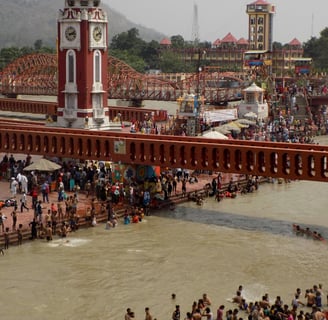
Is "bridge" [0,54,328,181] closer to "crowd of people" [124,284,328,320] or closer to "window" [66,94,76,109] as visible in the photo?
"window" [66,94,76,109]

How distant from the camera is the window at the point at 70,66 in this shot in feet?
163

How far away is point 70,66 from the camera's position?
50.2 m

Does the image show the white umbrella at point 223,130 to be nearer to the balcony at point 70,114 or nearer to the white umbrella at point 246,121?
the white umbrella at point 246,121

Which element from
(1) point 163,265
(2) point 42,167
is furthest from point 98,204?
(1) point 163,265

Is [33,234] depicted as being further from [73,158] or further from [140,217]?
[73,158]

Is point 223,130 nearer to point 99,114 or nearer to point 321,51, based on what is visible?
point 99,114

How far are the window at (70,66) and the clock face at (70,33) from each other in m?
0.84

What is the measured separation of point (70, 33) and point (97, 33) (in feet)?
5.79

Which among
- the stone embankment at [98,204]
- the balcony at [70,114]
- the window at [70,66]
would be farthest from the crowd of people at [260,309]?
the balcony at [70,114]

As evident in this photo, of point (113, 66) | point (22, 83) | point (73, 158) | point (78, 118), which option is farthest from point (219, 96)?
point (73, 158)

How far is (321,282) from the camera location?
27781 mm

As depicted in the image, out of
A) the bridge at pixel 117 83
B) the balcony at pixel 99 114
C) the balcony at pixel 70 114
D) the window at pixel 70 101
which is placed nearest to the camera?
the window at pixel 70 101

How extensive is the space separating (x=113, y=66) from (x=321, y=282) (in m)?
82.2

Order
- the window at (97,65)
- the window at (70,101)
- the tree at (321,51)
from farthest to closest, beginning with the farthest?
the tree at (321,51)
the window at (70,101)
the window at (97,65)
